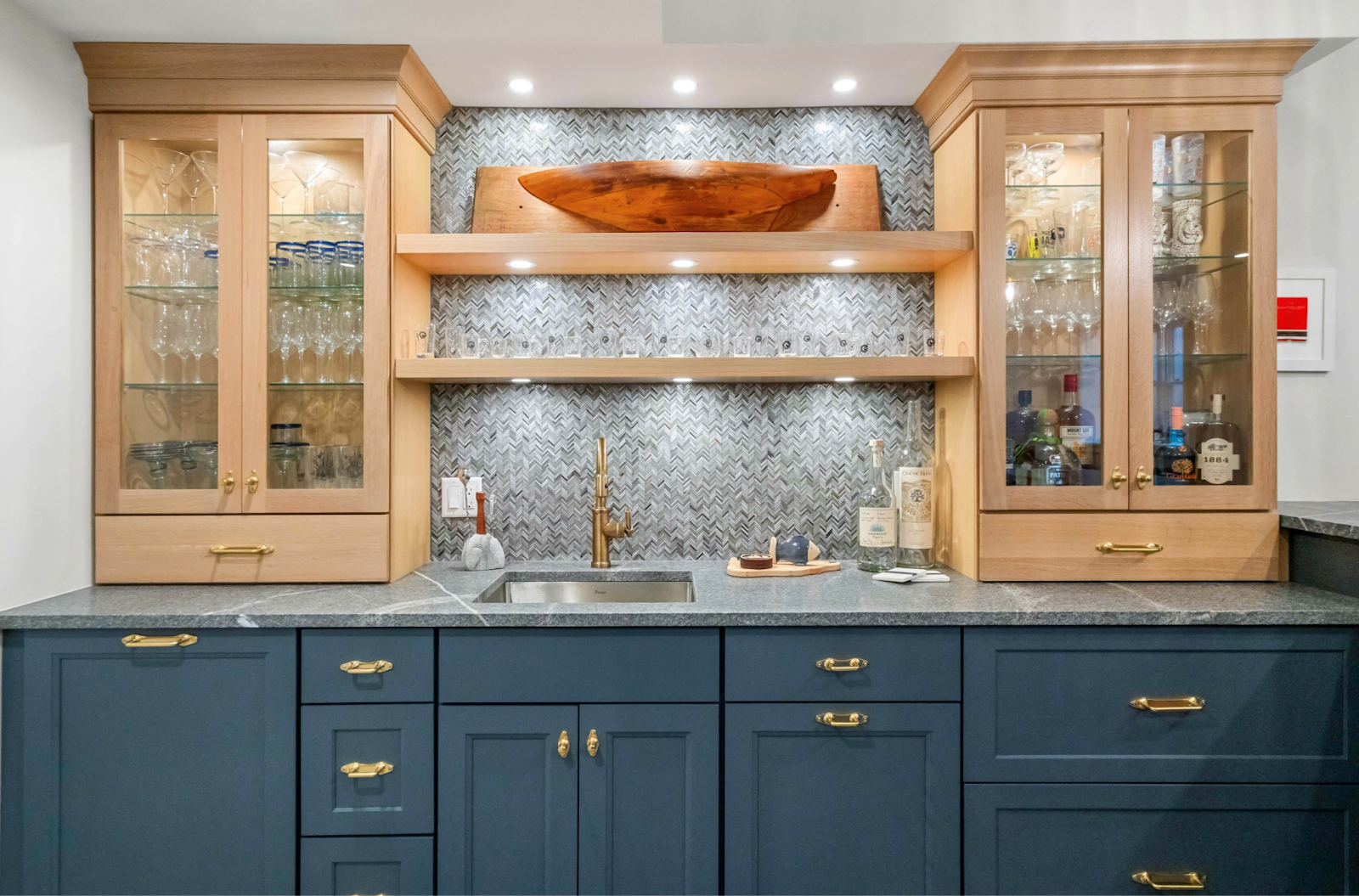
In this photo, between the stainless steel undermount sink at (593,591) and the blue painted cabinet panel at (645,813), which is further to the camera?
the stainless steel undermount sink at (593,591)

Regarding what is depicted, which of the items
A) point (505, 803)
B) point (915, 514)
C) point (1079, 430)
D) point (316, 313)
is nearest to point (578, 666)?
point (505, 803)

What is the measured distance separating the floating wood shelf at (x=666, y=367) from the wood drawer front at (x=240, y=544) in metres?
0.43

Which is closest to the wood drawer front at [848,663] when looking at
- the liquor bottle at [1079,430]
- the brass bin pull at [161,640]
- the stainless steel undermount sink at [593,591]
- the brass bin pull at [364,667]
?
the stainless steel undermount sink at [593,591]

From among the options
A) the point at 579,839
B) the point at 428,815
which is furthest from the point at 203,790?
the point at 579,839

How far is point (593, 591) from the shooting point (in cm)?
228

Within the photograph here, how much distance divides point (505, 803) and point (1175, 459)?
189cm

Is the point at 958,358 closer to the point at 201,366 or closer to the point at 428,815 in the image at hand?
the point at 428,815

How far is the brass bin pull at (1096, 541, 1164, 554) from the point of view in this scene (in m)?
2.00

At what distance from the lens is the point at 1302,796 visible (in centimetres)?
171

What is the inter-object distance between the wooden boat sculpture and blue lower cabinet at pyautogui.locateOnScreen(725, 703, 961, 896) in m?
1.41

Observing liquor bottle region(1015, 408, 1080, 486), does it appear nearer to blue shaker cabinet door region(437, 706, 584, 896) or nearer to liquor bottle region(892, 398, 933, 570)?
liquor bottle region(892, 398, 933, 570)

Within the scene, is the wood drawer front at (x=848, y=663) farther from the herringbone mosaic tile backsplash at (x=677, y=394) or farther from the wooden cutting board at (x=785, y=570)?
the herringbone mosaic tile backsplash at (x=677, y=394)

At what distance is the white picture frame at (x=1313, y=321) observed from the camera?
2.36 m

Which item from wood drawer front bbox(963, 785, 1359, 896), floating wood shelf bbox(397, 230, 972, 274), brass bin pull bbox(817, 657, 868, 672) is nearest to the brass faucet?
floating wood shelf bbox(397, 230, 972, 274)
